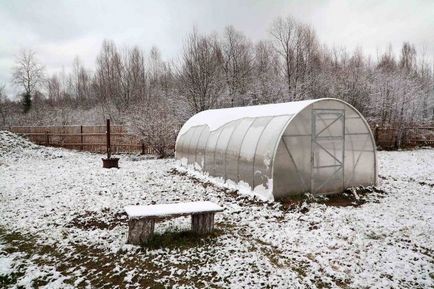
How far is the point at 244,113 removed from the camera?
11453 millimetres

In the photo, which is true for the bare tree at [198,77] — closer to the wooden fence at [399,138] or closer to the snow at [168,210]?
the wooden fence at [399,138]

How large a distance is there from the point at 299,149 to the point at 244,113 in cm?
303

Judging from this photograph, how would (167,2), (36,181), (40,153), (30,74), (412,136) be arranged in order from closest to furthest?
1. (167,2)
2. (36,181)
3. (40,153)
4. (412,136)
5. (30,74)

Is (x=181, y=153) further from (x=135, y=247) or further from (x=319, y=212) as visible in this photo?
(x=135, y=247)

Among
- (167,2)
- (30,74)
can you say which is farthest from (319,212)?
(30,74)

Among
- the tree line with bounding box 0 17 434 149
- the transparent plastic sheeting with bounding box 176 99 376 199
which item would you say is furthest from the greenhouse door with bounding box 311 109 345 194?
the tree line with bounding box 0 17 434 149

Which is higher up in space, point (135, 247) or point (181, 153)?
point (181, 153)

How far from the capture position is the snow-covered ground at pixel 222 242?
4.87 m


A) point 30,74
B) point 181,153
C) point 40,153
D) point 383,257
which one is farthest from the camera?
point 30,74

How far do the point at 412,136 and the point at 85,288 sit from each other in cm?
2668

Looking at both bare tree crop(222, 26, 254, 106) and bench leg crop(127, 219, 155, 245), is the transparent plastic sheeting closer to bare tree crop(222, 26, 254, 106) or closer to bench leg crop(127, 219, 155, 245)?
bench leg crop(127, 219, 155, 245)

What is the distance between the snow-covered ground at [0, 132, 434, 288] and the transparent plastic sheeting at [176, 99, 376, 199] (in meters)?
0.70

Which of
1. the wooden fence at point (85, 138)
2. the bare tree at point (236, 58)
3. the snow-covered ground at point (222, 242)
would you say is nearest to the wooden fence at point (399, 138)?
the bare tree at point (236, 58)

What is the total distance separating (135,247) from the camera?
5.84m
